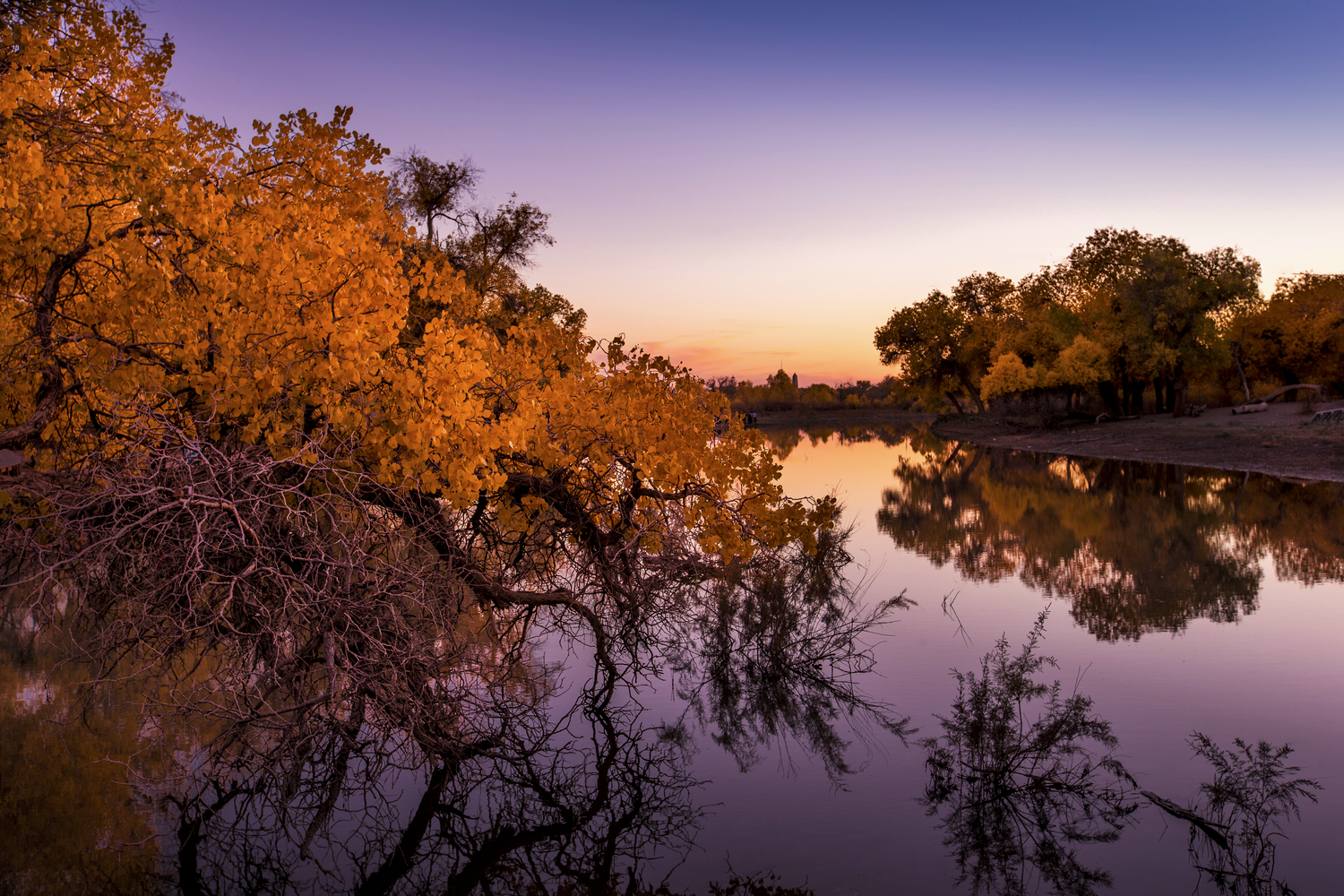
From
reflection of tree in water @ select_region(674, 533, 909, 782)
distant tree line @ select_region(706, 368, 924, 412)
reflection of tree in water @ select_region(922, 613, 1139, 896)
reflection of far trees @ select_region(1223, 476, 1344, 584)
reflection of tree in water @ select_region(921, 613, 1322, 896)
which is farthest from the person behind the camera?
distant tree line @ select_region(706, 368, 924, 412)

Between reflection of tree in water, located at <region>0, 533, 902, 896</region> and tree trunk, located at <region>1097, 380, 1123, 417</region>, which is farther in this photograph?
tree trunk, located at <region>1097, 380, 1123, 417</region>

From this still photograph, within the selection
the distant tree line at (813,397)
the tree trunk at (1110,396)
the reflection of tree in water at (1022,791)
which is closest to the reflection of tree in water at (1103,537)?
the reflection of tree in water at (1022,791)

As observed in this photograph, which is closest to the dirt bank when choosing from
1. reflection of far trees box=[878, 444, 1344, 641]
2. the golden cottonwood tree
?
reflection of far trees box=[878, 444, 1344, 641]

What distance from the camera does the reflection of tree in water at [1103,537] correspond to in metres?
13.3

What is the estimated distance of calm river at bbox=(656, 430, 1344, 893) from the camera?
248 inches

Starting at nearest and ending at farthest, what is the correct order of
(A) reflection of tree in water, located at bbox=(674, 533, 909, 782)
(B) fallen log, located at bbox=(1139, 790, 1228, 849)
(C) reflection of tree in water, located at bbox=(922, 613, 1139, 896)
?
(C) reflection of tree in water, located at bbox=(922, 613, 1139, 896), (B) fallen log, located at bbox=(1139, 790, 1228, 849), (A) reflection of tree in water, located at bbox=(674, 533, 909, 782)

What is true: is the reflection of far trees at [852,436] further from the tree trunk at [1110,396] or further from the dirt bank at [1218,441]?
the tree trunk at [1110,396]

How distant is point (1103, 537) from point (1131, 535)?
52 cm

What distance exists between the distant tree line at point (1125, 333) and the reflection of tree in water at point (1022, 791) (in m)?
39.4

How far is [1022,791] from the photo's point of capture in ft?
23.6

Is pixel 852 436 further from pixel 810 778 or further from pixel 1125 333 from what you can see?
pixel 810 778

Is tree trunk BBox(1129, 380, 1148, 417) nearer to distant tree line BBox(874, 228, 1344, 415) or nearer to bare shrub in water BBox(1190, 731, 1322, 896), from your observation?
distant tree line BBox(874, 228, 1344, 415)

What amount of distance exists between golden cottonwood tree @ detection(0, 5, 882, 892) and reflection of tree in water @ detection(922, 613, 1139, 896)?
2.56 meters

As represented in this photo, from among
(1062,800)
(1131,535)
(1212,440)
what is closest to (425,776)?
(1062,800)
